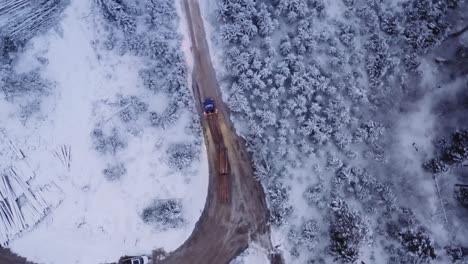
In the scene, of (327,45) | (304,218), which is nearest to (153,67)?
(327,45)

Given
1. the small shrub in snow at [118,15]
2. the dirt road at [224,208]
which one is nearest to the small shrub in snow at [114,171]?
the dirt road at [224,208]

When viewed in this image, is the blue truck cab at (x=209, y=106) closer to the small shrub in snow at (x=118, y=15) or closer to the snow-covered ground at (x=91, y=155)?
the snow-covered ground at (x=91, y=155)

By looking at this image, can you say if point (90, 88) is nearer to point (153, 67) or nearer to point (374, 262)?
point (153, 67)

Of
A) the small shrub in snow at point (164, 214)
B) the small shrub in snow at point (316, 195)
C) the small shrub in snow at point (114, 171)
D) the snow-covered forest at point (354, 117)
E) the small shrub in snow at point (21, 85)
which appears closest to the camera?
the small shrub in snow at point (164, 214)

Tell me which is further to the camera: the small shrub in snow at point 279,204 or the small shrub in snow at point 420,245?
the small shrub in snow at point 279,204

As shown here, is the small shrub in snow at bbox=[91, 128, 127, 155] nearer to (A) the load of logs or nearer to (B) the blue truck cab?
(A) the load of logs
